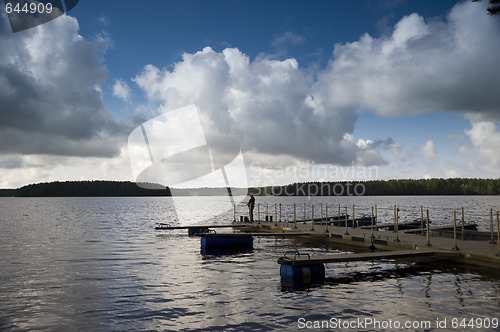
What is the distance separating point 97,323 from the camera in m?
10.4

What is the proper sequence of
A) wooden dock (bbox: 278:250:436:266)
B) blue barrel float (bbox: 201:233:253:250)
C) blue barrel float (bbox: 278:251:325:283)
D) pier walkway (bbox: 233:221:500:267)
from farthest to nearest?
blue barrel float (bbox: 201:233:253:250), pier walkway (bbox: 233:221:500:267), wooden dock (bbox: 278:250:436:266), blue barrel float (bbox: 278:251:325:283)

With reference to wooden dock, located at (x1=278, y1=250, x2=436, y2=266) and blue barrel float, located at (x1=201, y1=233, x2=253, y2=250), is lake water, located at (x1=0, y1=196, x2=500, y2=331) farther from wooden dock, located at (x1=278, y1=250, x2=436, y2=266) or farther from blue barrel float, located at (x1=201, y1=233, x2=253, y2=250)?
blue barrel float, located at (x1=201, y1=233, x2=253, y2=250)

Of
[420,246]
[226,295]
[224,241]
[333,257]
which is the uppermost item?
[333,257]

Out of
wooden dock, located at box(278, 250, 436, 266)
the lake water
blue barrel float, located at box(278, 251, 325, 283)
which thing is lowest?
the lake water

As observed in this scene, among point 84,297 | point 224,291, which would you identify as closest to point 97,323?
point 84,297

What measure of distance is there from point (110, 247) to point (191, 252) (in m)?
6.93

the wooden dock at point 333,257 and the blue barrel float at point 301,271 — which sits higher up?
the wooden dock at point 333,257

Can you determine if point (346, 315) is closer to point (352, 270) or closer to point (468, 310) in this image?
point (468, 310)

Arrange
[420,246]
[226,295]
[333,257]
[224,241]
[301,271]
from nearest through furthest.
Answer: [226,295], [301,271], [333,257], [420,246], [224,241]

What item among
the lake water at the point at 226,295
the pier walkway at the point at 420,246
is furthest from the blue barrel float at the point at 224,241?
the pier walkway at the point at 420,246

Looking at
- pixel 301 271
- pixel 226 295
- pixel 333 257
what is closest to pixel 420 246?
pixel 333 257

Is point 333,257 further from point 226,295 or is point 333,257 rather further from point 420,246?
point 420,246

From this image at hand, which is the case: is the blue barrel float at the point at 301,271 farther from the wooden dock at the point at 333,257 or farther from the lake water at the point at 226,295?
the lake water at the point at 226,295

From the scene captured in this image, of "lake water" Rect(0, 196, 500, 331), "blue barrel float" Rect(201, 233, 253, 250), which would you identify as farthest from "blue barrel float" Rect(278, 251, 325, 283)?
"blue barrel float" Rect(201, 233, 253, 250)
